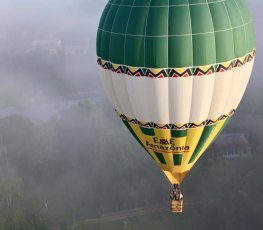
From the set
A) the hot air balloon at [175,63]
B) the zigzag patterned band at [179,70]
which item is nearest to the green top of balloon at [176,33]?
the hot air balloon at [175,63]

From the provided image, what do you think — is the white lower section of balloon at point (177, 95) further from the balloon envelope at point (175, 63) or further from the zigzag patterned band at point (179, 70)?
the zigzag patterned band at point (179, 70)

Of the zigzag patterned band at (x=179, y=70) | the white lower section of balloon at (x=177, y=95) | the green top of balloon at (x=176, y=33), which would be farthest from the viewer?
the white lower section of balloon at (x=177, y=95)

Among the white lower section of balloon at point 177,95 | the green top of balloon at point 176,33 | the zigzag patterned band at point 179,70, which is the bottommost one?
the white lower section of balloon at point 177,95

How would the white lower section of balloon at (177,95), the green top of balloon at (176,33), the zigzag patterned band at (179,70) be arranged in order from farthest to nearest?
the white lower section of balloon at (177,95) → the zigzag patterned band at (179,70) → the green top of balloon at (176,33)

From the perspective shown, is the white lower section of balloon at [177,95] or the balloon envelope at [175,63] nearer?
the balloon envelope at [175,63]

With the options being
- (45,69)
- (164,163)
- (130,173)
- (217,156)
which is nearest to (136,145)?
(130,173)

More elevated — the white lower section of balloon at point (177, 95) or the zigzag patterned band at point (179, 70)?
the zigzag patterned band at point (179, 70)

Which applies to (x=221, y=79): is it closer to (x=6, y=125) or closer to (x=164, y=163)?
(x=164, y=163)
